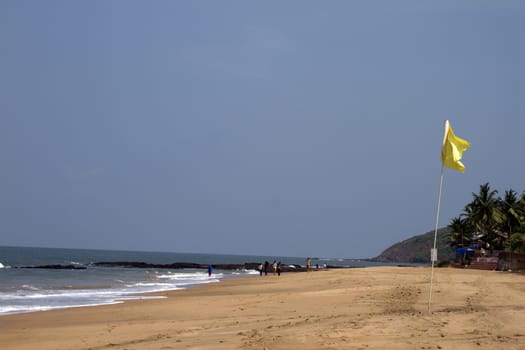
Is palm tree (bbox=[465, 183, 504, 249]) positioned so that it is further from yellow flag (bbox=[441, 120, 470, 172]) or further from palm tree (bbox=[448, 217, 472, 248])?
yellow flag (bbox=[441, 120, 470, 172])

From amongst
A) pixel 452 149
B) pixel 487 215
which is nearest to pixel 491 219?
pixel 487 215

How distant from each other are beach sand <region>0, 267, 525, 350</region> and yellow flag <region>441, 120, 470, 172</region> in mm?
3367

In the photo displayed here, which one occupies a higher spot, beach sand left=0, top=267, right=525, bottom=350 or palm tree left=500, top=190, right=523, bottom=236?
palm tree left=500, top=190, right=523, bottom=236

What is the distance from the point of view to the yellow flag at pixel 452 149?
47.4 feet

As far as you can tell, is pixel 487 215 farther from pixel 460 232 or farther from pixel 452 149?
pixel 452 149

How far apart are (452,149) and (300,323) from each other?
17.6 feet

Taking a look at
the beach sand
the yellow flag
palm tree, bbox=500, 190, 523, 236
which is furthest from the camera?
palm tree, bbox=500, 190, 523, 236

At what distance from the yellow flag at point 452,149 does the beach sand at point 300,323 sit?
133 inches

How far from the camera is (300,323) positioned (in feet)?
42.3

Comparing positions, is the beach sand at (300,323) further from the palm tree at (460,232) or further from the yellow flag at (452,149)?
the palm tree at (460,232)

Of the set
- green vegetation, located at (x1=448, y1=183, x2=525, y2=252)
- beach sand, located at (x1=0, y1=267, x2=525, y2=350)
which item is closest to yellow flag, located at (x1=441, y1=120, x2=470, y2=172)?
beach sand, located at (x1=0, y1=267, x2=525, y2=350)

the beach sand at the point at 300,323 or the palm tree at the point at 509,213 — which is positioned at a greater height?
the palm tree at the point at 509,213

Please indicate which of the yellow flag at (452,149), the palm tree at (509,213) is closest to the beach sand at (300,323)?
the yellow flag at (452,149)

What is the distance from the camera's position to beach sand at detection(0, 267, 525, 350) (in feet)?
33.8
